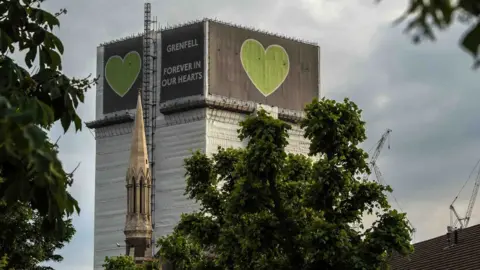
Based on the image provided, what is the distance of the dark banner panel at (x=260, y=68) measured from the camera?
187500 millimetres

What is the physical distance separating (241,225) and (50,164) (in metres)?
27.6

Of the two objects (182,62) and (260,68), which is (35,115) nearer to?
(182,62)

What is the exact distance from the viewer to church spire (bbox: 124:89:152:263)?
413 feet

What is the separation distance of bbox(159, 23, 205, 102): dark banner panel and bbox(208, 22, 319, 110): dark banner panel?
1.95m

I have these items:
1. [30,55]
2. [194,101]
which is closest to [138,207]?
[194,101]

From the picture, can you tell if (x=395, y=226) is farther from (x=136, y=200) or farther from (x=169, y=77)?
(x=169, y=77)

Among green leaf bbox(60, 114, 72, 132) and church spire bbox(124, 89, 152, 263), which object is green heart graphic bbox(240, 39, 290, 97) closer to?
church spire bbox(124, 89, 152, 263)

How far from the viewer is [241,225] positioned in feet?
122

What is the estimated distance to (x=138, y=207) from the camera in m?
129

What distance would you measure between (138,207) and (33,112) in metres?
119

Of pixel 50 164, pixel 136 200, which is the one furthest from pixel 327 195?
pixel 136 200

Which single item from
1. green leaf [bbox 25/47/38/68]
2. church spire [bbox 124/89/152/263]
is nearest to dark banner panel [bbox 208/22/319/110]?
church spire [bbox 124/89/152/263]

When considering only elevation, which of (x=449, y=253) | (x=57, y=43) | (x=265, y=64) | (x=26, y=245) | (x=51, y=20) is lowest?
(x=57, y=43)

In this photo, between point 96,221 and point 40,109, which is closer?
point 40,109
